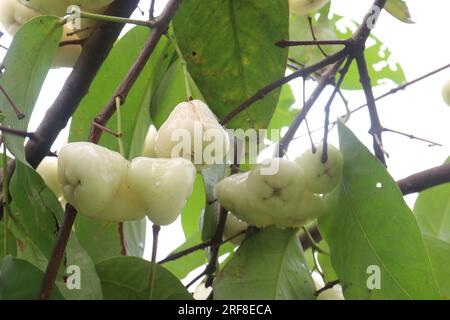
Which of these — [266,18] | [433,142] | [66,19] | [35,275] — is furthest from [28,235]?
[433,142]

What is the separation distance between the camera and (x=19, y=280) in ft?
2.07

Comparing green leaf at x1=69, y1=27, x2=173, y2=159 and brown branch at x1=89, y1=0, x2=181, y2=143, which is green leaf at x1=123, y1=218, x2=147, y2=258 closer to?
green leaf at x1=69, y1=27, x2=173, y2=159

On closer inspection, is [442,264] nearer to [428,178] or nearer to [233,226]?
[428,178]

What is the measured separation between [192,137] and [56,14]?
0.23m

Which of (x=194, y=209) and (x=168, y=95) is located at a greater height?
(x=168, y=95)

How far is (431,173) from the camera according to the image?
2.95 feet

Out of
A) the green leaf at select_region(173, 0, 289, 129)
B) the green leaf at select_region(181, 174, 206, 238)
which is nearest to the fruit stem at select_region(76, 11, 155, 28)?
the green leaf at select_region(173, 0, 289, 129)

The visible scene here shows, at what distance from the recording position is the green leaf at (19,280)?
2.07 feet

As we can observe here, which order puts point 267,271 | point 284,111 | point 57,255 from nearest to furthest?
point 57,255, point 267,271, point 284,111

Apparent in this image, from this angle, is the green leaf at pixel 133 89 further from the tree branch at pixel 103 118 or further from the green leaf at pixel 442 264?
the green leaf at pixel 442 264

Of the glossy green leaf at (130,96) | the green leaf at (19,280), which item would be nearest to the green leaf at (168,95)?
the glossy green leaf at (130,96)

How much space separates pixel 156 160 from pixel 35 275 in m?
0.14

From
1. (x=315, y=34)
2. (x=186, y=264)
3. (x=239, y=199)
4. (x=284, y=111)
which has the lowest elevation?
(x=186, y=264)

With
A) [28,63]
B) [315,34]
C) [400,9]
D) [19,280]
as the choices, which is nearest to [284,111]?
[315,34]
